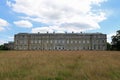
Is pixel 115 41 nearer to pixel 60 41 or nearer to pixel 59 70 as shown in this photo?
pixel 60 41

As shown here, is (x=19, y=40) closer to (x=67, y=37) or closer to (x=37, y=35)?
A: (x=37, y=35)

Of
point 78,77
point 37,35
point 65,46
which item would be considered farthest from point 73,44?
point 78,77

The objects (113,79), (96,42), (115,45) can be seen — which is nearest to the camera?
(113,79)

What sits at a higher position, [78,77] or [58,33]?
[58,33]

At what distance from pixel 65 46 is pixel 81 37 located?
1011 cm

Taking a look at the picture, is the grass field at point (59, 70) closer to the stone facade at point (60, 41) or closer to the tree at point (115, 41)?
the tree at point (115, 41)

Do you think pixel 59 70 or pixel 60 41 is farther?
pixel 60 41

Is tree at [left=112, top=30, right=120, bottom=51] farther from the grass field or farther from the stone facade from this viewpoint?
the grass field

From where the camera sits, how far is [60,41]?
128 m

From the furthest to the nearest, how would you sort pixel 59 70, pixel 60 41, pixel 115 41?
pixel 60 41
pixel 115 41
pixel 59 70

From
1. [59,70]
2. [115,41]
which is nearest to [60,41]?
[115,41]

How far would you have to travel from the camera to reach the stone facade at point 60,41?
12631 centimetres

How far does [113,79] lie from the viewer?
21.9 ft

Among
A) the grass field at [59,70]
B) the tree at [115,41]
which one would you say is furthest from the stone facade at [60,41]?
the grass field at [59,70]
